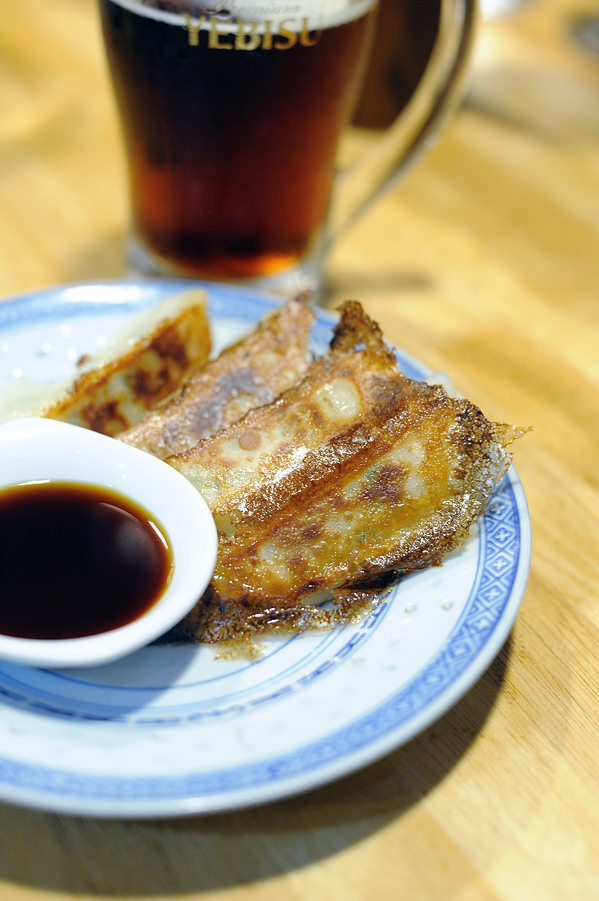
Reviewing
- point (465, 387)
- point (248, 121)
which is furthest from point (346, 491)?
point (248, 121)

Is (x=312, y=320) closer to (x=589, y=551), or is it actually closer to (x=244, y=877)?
(x=589, y=551)

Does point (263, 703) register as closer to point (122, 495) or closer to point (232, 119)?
point (122, 495)

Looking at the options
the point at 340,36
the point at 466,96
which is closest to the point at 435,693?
the point at 340,36

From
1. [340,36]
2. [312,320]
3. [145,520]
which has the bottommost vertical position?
[145,520]

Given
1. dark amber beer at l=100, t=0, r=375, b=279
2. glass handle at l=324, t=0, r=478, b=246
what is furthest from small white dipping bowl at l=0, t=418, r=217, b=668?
glass handle at l=324, t=0, r=478, b=246

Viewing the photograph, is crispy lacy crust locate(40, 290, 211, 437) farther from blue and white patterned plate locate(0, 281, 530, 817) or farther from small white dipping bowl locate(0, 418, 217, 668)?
blue and white patterned plate locate(0, 281, 530, 817)
